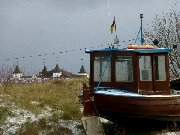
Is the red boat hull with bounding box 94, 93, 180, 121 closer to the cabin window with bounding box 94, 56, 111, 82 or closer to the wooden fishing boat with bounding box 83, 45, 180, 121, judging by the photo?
the wooden fishing boat with bounding box 83, 45, 180, 121

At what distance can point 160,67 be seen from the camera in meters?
21.4

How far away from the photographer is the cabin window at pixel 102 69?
21156mm

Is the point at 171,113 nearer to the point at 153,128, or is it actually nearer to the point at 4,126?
the point at 153,128

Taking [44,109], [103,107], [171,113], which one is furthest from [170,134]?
[44,109]

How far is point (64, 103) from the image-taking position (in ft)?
84.5

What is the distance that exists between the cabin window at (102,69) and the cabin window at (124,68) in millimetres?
348

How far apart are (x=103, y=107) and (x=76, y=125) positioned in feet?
6.63

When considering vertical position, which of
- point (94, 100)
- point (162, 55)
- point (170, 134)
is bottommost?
point (170, 134)

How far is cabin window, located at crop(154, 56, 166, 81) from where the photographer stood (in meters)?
21.3

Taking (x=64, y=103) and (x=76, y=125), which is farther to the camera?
(x=64, y=103)

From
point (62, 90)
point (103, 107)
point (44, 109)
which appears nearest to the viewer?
point (103, 107)

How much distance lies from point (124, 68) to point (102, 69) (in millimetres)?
898

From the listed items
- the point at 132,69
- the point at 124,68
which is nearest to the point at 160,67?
the point at 132,69

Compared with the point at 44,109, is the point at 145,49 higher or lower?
higher
